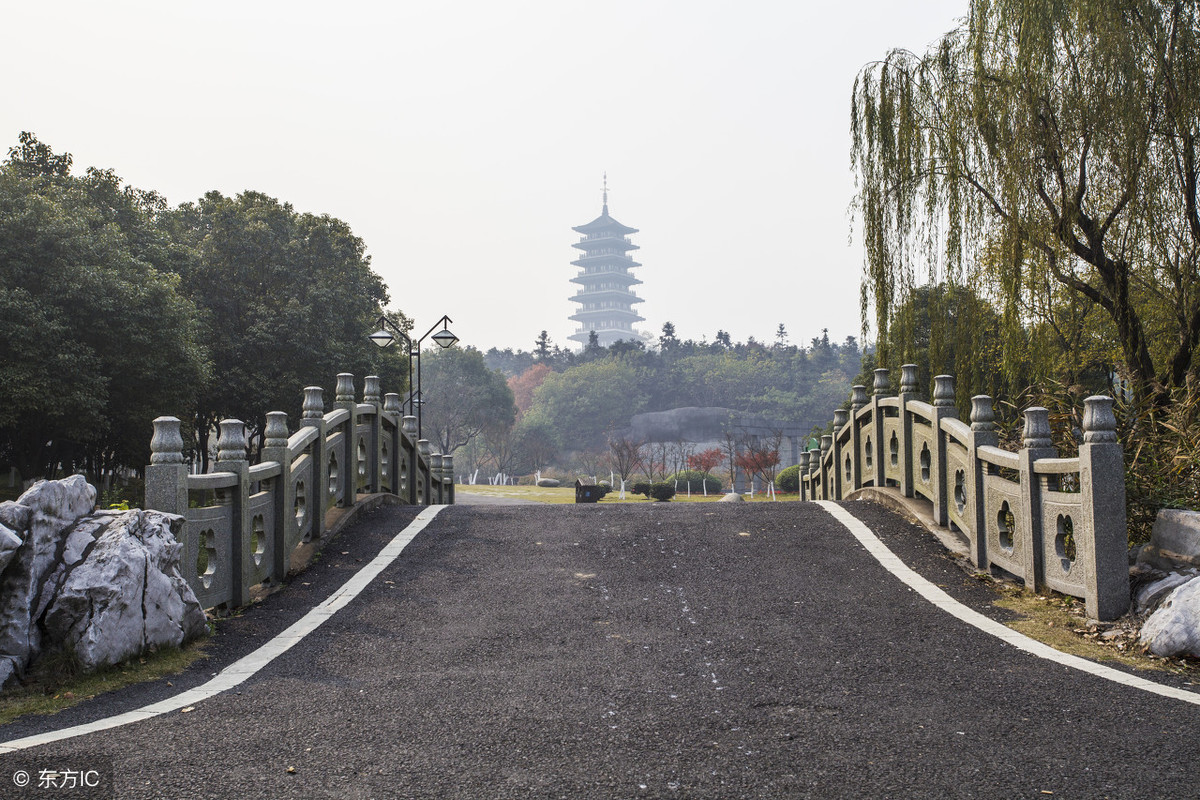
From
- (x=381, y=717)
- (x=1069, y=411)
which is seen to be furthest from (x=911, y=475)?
(x=381, y=717)

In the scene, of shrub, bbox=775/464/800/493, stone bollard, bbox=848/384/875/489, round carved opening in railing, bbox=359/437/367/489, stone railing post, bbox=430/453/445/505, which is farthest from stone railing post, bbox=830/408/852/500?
shrub, bbox=775/464/800/493

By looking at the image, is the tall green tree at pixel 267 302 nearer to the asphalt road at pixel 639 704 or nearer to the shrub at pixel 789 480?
the shrub at pixel 789 480

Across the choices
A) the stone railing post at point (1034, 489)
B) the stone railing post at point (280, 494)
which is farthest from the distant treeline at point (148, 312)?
the stone railing post at point (1034, 489)

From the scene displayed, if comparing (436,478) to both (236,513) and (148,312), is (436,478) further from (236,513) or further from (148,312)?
(236,513)

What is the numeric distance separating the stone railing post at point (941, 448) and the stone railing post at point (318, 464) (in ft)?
16.7

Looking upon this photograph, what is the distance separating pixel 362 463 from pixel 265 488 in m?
2.81

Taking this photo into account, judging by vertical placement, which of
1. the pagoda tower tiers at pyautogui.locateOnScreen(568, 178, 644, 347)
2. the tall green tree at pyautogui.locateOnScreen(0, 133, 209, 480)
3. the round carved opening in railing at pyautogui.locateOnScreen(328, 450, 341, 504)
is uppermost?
the pagoda tower tiers at pyautogui.locateOnScreen(568, 178, 644, 347)

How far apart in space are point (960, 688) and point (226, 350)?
21857 millimetres

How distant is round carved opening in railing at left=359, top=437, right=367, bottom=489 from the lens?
924 cm

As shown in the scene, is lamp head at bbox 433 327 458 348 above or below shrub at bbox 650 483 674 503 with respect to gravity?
above

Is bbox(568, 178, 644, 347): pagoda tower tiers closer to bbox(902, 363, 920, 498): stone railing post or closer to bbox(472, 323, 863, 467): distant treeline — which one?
bbox(472, 323, 863, 467): distant treeline

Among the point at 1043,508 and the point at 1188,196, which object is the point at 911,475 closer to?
the point at 1043,508

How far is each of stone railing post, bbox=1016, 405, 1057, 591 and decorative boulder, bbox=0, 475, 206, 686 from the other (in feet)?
16.7

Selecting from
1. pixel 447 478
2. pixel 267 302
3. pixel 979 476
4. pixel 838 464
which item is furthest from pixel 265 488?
pixel 267 302
